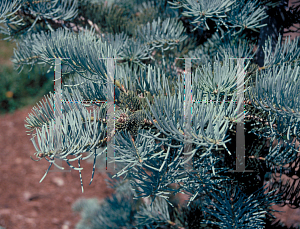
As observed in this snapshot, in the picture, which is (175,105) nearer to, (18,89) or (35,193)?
(35,193)

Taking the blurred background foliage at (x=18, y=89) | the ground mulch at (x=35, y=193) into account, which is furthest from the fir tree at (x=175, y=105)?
the blurred background foliage at (x=18, y=89)

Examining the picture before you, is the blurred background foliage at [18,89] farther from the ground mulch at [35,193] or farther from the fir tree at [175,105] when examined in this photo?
the fir tree at [175,105]

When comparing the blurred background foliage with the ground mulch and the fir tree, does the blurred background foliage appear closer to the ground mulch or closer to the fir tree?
the ground mulch

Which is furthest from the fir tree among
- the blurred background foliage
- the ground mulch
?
the blurred background foliage

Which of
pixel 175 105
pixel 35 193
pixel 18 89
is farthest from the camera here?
pixel 18 89

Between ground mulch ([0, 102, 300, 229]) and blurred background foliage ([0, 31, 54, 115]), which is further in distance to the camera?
blurred background foliage ([0, 31, 54, 115])

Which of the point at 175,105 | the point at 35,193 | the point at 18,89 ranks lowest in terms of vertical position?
the point at 35,193

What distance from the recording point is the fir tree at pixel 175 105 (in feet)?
0.77

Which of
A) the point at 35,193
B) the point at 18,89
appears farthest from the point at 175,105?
the point at 18,89

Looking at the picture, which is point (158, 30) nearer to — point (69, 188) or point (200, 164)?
point (200, 164)

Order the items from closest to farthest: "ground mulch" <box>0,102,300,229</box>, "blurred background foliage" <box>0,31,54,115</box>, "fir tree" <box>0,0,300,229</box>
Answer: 1. "fir tree" <box>0,0,300,229</box>
2. "ground mulch" <box>0,102,300,229</box>
3. "blurred background foliage" <box>0,31,54,115</box>

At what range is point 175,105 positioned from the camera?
223 millimetres

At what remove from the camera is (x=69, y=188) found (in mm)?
1503

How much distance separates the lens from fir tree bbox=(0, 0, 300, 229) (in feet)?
0.77
